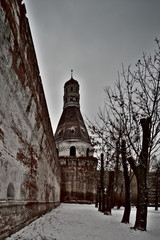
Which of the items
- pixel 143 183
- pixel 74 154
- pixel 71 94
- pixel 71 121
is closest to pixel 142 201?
pixel 143 183

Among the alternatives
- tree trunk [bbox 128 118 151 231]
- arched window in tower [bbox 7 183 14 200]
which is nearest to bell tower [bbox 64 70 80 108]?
tree trunk [bbox 128 118 151 231]

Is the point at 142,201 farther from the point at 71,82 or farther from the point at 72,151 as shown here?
the point at 71,82

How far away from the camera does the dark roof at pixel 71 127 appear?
3139 centimetres

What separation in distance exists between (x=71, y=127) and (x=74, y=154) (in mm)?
4181

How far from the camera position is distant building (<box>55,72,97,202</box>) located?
2707cm

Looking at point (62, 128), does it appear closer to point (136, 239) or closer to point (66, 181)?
point (66, 181)

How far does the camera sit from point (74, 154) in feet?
100

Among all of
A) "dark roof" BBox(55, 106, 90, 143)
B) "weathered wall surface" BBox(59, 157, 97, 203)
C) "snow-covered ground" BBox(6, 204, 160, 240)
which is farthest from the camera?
"dark roof" BBox(55, 106, 90, 143)

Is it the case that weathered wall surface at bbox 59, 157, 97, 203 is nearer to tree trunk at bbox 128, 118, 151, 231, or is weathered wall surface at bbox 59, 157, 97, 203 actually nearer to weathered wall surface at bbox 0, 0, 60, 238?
tree trunk at bbox 128, 118, 151, 231

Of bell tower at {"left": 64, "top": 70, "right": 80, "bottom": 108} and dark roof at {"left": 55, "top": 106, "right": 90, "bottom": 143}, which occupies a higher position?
bell tower at {"left": 64, "top": 70, "right": 80, "bottom": 108}

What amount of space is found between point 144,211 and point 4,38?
6149mm

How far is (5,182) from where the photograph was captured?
364 centimetres

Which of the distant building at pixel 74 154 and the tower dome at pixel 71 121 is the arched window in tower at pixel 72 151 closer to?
the distant building at pixel 74 154

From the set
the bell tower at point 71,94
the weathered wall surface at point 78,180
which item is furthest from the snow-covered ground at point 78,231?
the bell tower at point 71,94
